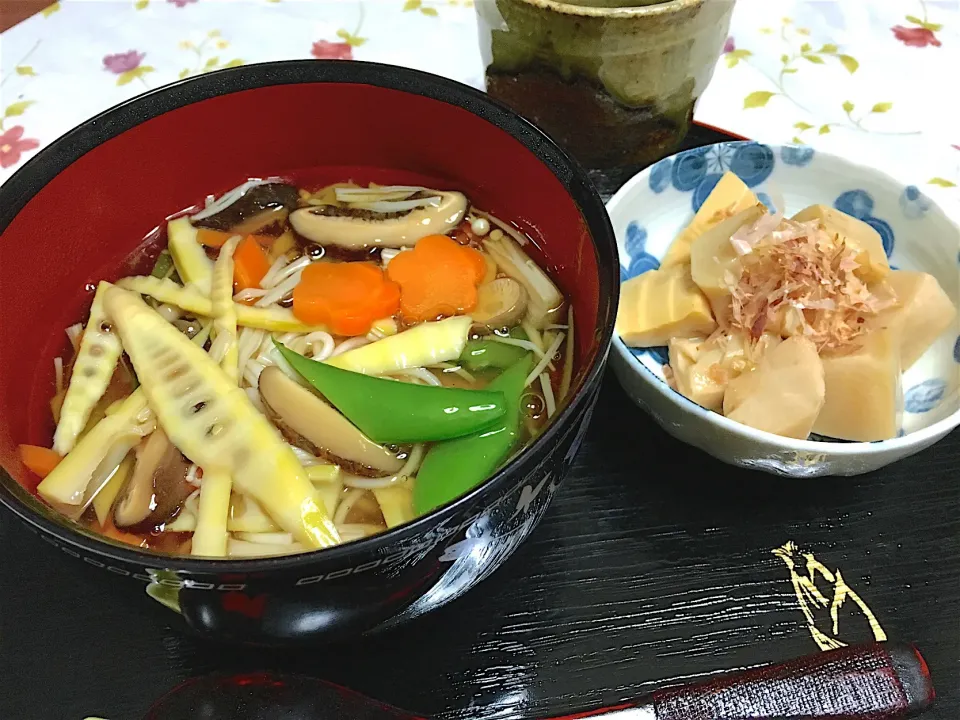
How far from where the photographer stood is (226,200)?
1.18m

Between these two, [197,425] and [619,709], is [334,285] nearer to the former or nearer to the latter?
[197,425]

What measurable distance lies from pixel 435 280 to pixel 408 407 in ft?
0.80

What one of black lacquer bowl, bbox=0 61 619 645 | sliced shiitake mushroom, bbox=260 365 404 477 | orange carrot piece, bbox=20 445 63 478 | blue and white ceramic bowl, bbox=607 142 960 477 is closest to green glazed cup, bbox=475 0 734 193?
blue and white ceramic bowl, bbox=607 142 960 477

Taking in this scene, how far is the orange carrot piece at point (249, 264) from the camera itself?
1082 millimetres

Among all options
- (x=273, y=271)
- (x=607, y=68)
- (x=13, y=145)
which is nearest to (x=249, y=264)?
(x=273, y=271)

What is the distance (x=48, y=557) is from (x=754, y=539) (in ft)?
2.92

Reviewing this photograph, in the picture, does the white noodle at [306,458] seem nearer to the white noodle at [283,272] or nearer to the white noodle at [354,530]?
the white noodle at [354,530]

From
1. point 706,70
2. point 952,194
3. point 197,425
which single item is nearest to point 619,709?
point 197,425

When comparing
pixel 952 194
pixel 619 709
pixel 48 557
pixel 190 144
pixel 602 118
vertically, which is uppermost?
pixel 190 144

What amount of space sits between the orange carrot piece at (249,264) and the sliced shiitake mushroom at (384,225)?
3.0 inches

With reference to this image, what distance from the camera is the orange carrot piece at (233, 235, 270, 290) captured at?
1082 millimetres

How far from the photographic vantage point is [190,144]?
3.57ft

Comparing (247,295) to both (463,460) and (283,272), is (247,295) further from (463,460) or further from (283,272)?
(463,460)

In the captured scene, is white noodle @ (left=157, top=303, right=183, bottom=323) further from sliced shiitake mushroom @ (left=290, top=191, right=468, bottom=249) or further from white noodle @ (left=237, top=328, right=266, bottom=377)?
sliced shiitake mushroom @ (left=290, top=191, right=468, bottom=249)
